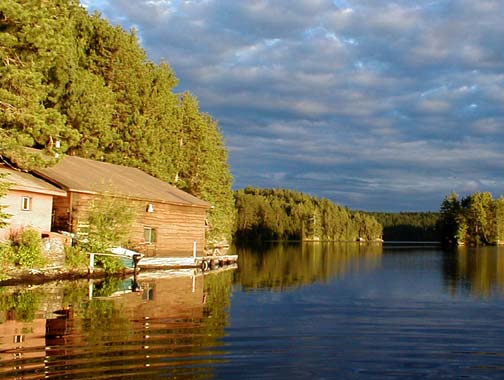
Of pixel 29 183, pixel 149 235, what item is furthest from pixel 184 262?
pixel 29 183

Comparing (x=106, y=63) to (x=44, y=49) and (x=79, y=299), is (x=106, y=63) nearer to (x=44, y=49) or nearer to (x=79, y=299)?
(x=44, y=49)

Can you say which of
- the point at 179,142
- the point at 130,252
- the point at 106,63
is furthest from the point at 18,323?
the point at 179,142

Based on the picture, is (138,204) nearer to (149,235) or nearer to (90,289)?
(149,235)

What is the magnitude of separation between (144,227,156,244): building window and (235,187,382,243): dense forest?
3867 inches

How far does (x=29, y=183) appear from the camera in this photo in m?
28.1

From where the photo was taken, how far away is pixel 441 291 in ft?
91.5

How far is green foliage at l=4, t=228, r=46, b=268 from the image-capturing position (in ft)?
80.7

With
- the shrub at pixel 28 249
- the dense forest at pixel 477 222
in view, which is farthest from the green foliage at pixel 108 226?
the dense forest at pixel 477 222

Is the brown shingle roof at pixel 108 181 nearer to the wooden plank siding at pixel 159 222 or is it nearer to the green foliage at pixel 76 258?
the wooden plank siding at pixel 159 222

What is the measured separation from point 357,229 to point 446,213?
44.8 meters

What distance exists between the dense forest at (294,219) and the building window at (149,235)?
322 feet

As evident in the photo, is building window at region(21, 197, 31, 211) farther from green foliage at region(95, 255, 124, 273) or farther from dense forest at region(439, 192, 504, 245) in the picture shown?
dense forest at region(439, 192, 504, 245)

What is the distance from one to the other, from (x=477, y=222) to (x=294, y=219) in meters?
49.7

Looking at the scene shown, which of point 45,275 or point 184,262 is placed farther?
point 184,262
